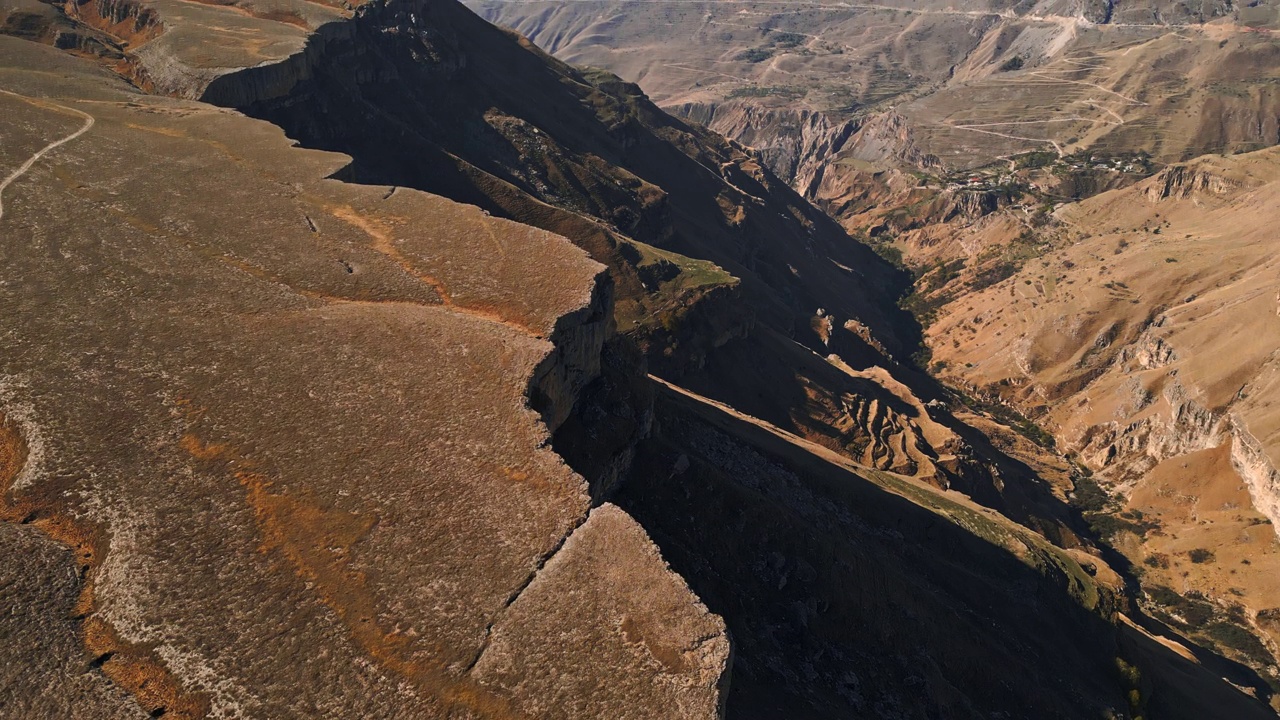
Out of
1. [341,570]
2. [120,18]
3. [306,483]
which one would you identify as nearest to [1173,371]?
[306,483]

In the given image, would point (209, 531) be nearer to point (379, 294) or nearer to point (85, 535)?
point (85, 535)

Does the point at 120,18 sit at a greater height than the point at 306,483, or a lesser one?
lesser

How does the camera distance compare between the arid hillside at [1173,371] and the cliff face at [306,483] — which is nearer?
the cliff face at [306,483]

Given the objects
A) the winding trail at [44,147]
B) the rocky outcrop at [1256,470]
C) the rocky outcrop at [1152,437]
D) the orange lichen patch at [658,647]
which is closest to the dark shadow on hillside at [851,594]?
the orange lichen patch at [658,647]

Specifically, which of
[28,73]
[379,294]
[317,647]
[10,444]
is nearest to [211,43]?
[28,73]

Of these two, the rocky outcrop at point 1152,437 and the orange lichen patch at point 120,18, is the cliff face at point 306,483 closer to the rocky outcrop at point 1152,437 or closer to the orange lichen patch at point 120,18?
the orange lichen patch at point 120,18

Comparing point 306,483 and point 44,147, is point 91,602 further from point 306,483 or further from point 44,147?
point 44,147
